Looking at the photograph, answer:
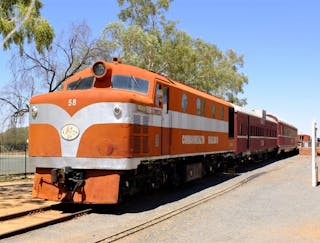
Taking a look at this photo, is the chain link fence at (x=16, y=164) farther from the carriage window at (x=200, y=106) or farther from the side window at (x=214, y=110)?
the side window at (x=214, y=110)

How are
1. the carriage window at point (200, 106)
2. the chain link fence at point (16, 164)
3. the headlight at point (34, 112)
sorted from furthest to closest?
1. the chain link fence at point (16, 164)
2. the carriage window at point (200, 106)
3. the headlight at point (34, 112)

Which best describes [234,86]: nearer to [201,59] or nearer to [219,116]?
[201,59]

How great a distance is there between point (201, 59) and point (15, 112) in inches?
1369

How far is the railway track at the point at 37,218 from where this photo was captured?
8.38 metres

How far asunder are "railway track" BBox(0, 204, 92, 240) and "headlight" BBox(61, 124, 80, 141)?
1.73 m

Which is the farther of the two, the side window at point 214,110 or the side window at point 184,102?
the side window at point 214,110

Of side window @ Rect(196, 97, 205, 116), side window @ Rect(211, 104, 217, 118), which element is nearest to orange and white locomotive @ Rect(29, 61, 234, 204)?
side window @ Rect(196, 97, 205, 116)

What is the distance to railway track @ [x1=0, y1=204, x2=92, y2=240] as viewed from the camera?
838cm

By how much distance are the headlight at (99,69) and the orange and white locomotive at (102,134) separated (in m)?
0.03

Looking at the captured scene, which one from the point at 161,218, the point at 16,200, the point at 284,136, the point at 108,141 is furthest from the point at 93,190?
the point at 284,136

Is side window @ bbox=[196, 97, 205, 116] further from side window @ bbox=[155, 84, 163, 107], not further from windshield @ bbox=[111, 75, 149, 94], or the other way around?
windshield @ bbox=[111, 75, 149, 94]

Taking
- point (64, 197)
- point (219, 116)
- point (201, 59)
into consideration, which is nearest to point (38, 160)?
point (64, 197)

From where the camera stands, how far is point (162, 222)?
948 cm

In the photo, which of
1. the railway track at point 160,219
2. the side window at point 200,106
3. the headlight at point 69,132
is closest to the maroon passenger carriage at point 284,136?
the side window at point 200,106
